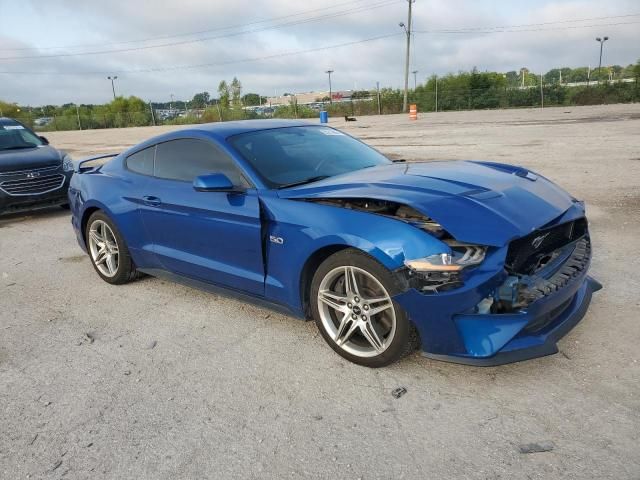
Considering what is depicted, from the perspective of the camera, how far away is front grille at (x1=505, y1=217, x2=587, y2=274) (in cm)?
298

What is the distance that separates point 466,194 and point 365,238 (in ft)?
2.22

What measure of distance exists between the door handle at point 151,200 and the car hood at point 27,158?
5118 mm

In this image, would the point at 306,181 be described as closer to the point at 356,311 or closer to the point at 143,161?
the point at 356,311

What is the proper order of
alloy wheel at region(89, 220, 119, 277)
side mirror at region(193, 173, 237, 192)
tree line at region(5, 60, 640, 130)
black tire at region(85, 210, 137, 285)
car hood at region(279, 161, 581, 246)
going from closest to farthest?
car hood at region(279, 161, 581, 246)
side mirror at region(193, 173, 237, 192)
black tire at region(85, 210, 137, 285)
alloy wheel at region(89, 220, 119, 277)
tree line at region(5, 60, 640, 130)

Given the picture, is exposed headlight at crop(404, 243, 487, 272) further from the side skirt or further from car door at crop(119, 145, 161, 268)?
car door at crop(119, 145, 161, 268)

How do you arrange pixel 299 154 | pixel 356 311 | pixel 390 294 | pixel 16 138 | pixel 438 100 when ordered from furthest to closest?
pixel 438 100 → pixel 16 138 → pixel 299 154 → pixel 356 311 → pixel 390 294

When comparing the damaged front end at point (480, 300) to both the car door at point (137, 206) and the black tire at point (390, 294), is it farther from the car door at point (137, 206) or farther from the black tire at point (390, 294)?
the car door at point (137, 206)

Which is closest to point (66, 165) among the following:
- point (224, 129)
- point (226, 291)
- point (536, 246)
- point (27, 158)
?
point (27, 158)

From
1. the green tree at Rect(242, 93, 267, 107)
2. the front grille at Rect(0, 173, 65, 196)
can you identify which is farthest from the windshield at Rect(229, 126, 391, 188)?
the green tree at Rect(242, 93, 267, 107)

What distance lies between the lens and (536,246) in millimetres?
3150

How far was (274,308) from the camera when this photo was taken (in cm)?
374

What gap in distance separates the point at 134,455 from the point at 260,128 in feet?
8.81

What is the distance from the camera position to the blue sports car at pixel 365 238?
2855 mm

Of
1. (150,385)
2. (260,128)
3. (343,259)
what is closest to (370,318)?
(343,259)
